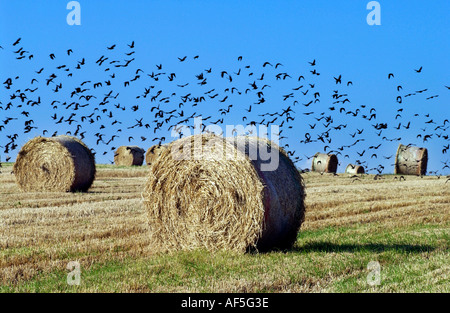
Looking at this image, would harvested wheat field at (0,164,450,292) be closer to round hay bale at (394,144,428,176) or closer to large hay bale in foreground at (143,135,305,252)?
large hay bale in foreground at (143,135,305,252)

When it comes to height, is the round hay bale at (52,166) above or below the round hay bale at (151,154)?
below

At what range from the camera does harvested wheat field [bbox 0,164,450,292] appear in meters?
6.12

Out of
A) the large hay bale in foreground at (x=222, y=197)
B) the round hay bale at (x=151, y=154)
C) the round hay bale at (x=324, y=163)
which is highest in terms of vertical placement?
the round hay bale at (x=151, y=154)

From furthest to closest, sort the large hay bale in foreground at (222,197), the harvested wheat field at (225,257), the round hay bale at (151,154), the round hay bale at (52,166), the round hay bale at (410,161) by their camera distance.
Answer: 1. the round hay bale at (151,154)
2. the round hay bale at (410,161)
3. the round hay bale at (52,166)
4. the large hay bale in foreground at (222,197)
5. the harvested wheat field at (225,257)

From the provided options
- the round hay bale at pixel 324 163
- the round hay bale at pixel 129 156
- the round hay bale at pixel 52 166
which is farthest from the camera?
the round hay bale at pixel 129 156

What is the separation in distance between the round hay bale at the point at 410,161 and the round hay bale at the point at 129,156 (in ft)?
50.4

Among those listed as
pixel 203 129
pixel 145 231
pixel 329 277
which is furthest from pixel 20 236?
pixel 329 277

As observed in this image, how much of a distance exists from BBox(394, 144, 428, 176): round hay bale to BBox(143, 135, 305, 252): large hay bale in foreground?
22.5m

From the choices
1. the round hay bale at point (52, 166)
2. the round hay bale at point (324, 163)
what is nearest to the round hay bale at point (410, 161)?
the round hay bale at point (324, 163)

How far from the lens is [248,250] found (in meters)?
8.20

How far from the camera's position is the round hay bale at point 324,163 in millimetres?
31156

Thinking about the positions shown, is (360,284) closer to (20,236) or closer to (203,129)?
(203,129)

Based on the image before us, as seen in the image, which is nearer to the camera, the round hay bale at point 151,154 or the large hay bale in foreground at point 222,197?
the large hay bale in foreground at point 222,197

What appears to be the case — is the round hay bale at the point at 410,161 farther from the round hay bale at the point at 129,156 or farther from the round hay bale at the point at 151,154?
the round hay bale at the point at 129,156
